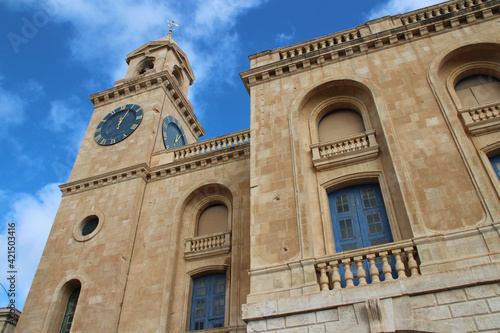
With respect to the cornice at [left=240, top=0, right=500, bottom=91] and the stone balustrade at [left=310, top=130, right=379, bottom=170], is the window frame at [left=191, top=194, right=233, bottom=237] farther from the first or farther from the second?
the stone balustrade at [left=310, top=130, right=379, bottom=170]

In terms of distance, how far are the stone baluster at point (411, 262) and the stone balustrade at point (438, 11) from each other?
957 cm

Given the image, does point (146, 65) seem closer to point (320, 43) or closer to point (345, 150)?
point (320, 43)

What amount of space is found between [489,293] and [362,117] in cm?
743

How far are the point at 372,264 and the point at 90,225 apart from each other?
13.5 metres

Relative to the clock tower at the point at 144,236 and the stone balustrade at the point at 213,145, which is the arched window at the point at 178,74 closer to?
the clock tower at the point at 144,236

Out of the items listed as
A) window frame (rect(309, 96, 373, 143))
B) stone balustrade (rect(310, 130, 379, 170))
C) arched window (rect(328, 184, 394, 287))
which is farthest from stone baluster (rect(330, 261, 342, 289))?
window frame (rect(309, 96, 373, 143))

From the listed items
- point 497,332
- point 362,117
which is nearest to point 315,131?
point 362,117

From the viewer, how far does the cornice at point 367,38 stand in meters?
13.9

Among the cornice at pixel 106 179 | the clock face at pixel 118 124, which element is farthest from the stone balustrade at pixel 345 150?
the clock face at pixel 118 124

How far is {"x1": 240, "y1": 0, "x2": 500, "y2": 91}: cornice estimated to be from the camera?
13.9 m

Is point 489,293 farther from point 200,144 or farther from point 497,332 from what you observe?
point 200,144

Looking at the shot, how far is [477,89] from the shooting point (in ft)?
43.5

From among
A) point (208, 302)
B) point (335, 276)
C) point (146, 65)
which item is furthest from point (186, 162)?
point (146, 65)

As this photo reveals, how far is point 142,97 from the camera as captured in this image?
23.3m
